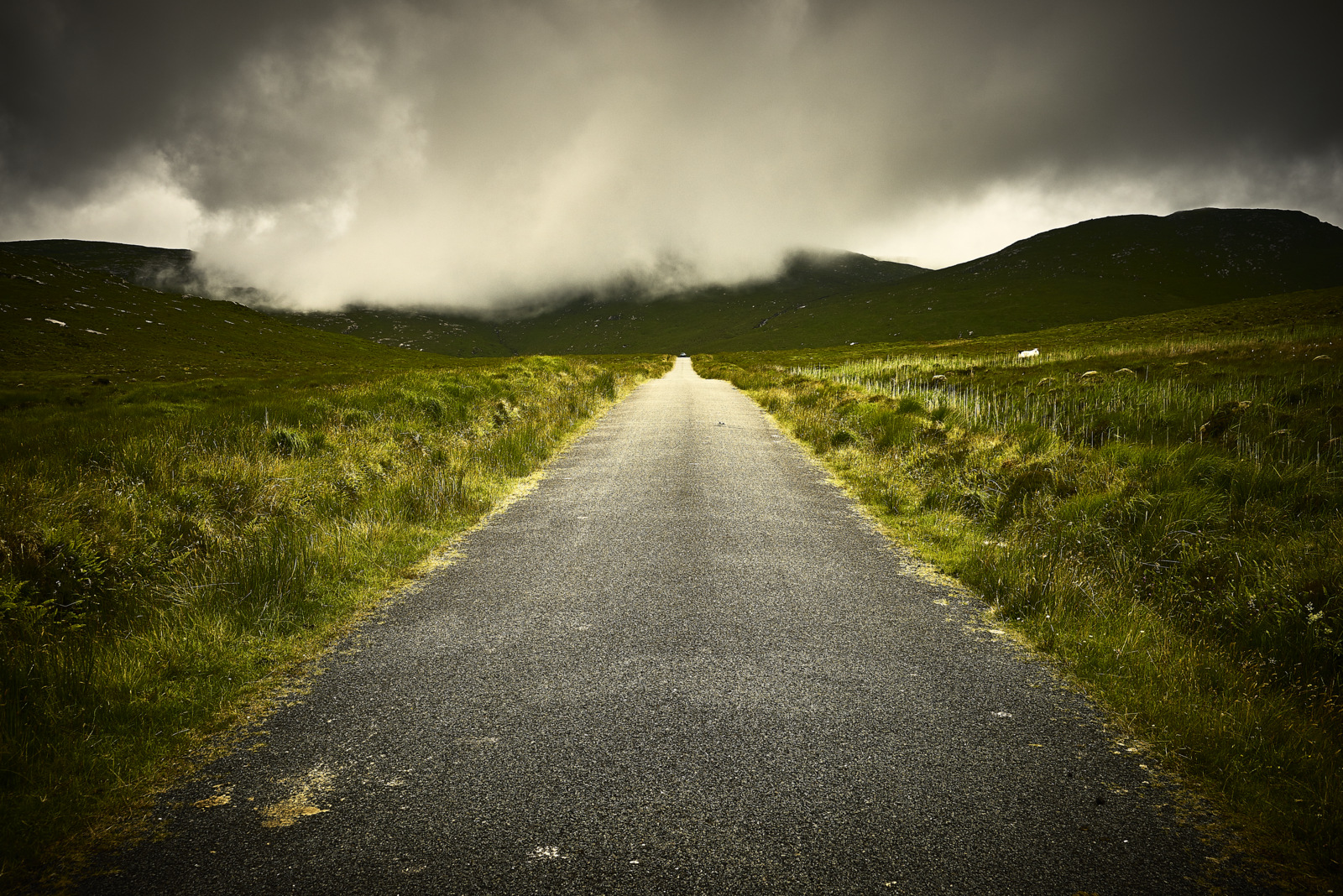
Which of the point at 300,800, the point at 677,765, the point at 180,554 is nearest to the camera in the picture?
the point at 300,800

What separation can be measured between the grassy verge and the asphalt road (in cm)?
49

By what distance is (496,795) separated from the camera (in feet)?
9.52

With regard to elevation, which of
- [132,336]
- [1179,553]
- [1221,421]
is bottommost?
[1179,553]

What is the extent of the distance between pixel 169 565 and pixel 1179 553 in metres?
10.2

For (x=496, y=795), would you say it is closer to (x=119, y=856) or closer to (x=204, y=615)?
(x=119, y=856)

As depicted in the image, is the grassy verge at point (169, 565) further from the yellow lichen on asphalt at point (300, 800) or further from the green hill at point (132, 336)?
the green hill at point (132, 336)

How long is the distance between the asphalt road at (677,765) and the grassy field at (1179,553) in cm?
48

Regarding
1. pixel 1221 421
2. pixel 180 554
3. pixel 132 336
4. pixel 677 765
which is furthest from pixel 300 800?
pixel 132 336

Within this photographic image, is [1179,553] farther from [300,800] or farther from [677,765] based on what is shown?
[300,800]

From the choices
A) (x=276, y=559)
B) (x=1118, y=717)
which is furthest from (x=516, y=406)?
(x=1118, y=717)

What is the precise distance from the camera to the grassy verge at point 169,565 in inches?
124

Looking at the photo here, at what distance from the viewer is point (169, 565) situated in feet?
18.3

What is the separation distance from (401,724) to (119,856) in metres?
1.25

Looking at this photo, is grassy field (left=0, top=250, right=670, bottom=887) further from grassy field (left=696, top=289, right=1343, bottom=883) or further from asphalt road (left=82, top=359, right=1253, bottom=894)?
grassy field (left=696, top=289, right=1343, bottom=883)
